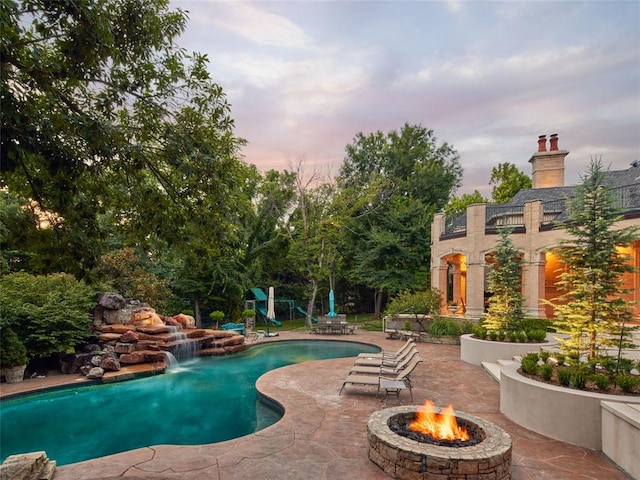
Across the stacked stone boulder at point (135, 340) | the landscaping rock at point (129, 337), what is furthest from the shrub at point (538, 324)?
the landscaping rock at point (129, 337)

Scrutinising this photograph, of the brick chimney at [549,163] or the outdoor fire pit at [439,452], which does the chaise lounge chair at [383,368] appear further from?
the brick chimney at [549,163]

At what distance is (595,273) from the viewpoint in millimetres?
7332

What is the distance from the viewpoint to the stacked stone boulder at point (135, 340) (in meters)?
11.5

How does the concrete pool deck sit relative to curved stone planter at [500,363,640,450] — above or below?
below

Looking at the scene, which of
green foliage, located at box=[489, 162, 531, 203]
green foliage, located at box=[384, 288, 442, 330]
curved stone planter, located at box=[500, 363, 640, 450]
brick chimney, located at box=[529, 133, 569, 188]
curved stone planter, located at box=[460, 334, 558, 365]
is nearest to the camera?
curved stone planter, located at box=[500, 363, 640, 450]

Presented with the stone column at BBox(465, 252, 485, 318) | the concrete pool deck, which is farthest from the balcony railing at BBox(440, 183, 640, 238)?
the concrete pool deck

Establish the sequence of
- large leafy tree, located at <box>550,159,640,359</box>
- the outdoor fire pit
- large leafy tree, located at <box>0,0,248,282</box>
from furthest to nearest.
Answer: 1. large leafy tree, located at <box>550,159,640,359</box>
2. the outdoor fire pit
3. large leafy tree, located at <box>0,0,248,282</box>

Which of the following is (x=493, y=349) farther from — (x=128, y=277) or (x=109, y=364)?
(x=128, y=277)

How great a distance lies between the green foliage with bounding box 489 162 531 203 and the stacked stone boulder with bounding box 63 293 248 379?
30.2 metres

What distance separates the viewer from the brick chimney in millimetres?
21453

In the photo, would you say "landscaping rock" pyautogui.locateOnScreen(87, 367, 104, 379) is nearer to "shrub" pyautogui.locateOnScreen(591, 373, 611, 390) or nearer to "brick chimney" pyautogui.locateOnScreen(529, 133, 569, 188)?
"shrub" pyautogui.locateOnScreen(591, 373, 611, 390)

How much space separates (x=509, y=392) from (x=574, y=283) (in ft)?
9.17

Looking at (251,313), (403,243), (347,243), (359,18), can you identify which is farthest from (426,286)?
(359,18)

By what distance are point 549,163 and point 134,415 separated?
24.6 metres
